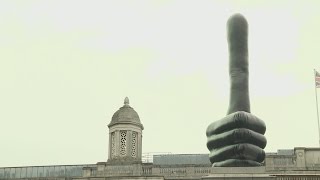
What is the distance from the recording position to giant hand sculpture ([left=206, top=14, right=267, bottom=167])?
96.6ft

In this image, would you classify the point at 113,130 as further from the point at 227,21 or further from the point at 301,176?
the point at 227,21

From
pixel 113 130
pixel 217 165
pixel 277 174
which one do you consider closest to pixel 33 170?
pixel 113 130

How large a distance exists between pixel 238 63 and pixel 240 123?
3.68 meters

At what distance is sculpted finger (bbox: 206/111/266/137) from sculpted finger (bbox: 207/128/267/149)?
0.21 meters

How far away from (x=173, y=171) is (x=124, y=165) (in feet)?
12.5

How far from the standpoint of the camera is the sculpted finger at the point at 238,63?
30609mm

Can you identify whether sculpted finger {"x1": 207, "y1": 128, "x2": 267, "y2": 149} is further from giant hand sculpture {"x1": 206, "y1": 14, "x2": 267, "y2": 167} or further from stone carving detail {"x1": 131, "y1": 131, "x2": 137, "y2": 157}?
stone carving detail {"x1": 131, "y1": 131, "x2": 137, "y2": 157}

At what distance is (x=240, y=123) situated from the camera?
29438mm

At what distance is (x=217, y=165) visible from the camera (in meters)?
30.0

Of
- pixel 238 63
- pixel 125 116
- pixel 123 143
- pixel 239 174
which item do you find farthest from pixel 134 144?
pixel 239 174

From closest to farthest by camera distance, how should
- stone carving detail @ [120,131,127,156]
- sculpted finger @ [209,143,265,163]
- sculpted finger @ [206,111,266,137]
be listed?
sculpted finger @ [209,143,265,163]
sculpted finger @ [206,111,266,137]
stone carving detail @ [120,131,127,156]

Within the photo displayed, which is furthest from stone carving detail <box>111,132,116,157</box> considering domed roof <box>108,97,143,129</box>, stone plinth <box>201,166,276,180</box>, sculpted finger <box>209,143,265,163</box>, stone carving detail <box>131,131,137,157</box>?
stone plinth <box>201,166,276,180</box>

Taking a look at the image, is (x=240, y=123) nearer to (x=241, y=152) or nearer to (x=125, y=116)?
(x=241, y=152)

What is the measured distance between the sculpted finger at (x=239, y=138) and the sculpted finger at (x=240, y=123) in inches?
8.3
